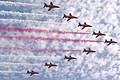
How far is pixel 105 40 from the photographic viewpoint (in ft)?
457

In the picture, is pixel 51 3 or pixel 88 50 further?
pixel 88 50

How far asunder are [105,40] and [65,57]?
1416cm

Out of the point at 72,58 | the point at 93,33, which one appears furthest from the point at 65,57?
the point at 93,33

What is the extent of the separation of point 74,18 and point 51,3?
9259 millimetres

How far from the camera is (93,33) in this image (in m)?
137

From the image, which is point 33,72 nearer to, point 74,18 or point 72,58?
point 72,58

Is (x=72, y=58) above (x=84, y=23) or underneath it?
underneath

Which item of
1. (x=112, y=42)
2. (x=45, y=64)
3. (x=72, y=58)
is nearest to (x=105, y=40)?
(x=112, y=42)

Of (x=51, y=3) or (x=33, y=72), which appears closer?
(x=51, y=3)

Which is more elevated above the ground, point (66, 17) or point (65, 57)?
point (66, 17)

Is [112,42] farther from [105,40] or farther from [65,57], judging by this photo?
[65,57]

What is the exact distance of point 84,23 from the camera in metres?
136

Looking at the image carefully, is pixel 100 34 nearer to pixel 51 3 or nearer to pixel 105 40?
pixel 105 40

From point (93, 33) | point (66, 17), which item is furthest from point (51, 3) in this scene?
point (93, 33)
